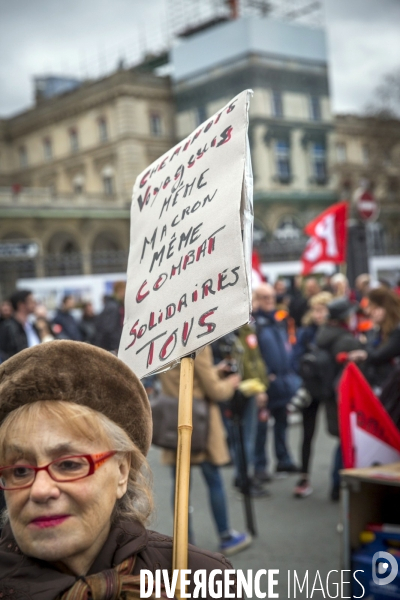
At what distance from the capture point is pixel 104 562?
1.60 metres

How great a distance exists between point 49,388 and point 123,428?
0.20m

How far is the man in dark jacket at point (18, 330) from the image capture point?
6.80 metres

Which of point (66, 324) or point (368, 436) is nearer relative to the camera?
point (368, 436)

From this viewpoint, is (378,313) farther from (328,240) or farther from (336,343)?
(328,240)

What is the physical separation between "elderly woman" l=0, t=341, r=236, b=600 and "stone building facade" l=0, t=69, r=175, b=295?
88.2ft

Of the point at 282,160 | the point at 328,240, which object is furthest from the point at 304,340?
the point at 282,160

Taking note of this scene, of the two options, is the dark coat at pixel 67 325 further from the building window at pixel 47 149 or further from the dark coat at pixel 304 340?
the building window at pixel 47 149

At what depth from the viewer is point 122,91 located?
36.1 m

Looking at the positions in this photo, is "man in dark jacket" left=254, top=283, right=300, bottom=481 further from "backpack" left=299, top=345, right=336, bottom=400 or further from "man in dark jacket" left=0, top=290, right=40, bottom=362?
"man in dark jacket" left=0, top=290, right=40, bottom=362

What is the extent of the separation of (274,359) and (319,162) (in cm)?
3345

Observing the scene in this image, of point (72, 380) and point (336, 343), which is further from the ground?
point (72, 380)

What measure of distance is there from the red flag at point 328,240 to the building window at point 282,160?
26424 millimetres

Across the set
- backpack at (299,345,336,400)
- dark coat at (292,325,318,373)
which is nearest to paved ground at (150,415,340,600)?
backpack at (299,345,336,400)

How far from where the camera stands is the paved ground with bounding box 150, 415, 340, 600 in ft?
14.8
